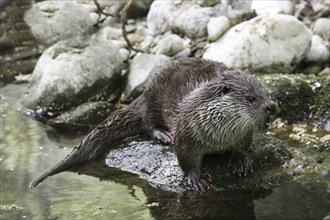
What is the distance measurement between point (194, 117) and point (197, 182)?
0.41m

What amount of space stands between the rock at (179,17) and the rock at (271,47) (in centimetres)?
107

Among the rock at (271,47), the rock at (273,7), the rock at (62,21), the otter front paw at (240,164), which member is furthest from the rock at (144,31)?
the otter front paw at (240,164)

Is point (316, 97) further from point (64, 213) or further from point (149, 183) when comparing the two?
point (64, 213)

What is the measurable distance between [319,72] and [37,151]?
291 centimetres

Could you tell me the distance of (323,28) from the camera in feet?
21.2

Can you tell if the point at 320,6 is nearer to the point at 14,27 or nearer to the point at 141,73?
the point at 141,73

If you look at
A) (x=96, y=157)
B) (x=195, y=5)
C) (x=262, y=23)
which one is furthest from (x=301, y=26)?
(x=96, y=157)

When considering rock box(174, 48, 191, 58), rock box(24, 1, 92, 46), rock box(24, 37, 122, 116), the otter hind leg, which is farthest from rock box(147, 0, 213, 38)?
the otter hind leg

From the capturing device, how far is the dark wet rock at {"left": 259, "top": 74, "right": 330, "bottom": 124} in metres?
4.96

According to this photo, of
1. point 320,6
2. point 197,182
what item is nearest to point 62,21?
point 320,6

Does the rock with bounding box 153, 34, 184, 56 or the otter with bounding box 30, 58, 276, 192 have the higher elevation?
the otter with bounding box 30, 58, 276, 192

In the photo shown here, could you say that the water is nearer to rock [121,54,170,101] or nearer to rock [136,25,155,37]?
rock [121,54,170,101]

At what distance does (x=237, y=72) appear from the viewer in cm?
360

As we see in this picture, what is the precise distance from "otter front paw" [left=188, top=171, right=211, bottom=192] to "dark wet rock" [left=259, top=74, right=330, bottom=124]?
153cm
